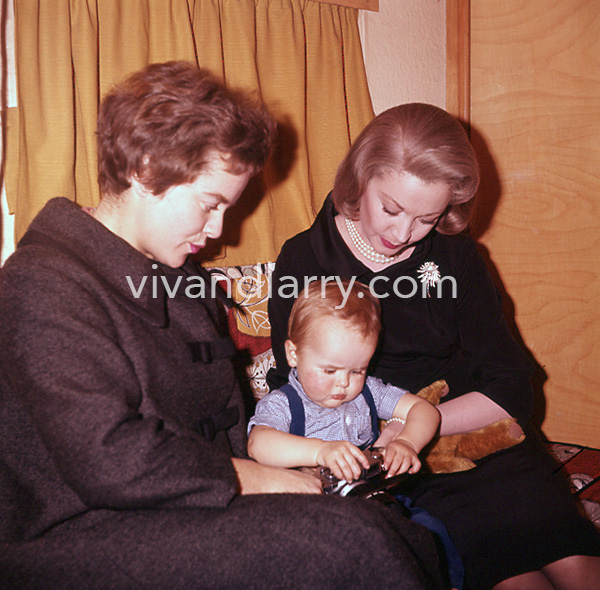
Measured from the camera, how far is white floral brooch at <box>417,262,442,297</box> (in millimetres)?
1502

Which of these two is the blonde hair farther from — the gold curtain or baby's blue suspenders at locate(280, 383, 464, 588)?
the gold curtain

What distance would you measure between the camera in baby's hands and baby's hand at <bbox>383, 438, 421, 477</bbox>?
0.08ft

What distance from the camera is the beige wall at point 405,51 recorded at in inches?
78.7

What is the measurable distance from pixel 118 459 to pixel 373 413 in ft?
2.42

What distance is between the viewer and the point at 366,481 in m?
1.05

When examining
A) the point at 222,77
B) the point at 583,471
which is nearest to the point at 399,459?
the point at 583,471

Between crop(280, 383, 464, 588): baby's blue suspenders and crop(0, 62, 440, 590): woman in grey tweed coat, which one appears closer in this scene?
crop(0, 62, 440, 590): woman in grey tweed coat

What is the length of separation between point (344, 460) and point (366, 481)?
62 millimetres

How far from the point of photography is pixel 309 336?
1.24m

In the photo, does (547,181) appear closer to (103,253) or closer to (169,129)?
(169,129)

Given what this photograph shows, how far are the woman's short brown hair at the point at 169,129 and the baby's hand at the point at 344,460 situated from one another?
0.62 meters

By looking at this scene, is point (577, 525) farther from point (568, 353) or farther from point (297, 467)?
point (568, 353)

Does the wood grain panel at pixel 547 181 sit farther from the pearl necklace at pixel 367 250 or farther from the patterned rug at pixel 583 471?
the pearl necklace at pixel 367 250

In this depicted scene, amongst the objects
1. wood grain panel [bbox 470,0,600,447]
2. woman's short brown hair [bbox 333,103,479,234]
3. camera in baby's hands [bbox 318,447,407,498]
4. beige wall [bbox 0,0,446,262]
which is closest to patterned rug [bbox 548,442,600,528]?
wood grain panel [bbox 470,0,600,447]
